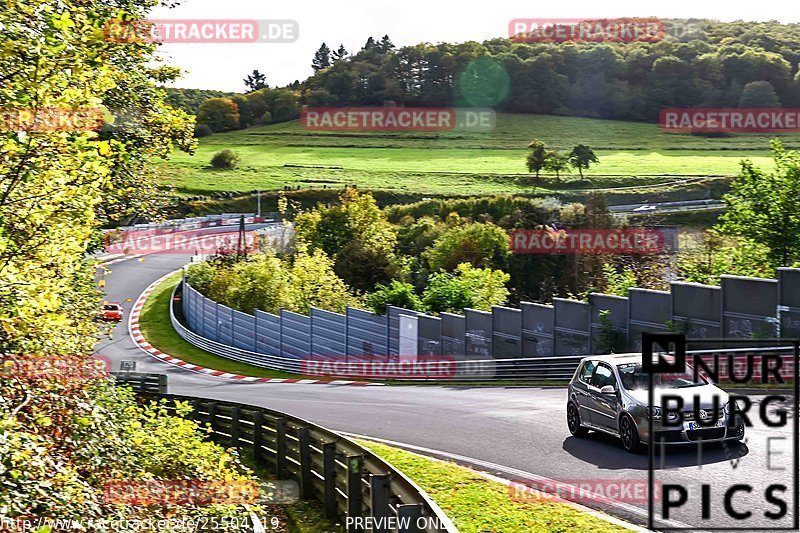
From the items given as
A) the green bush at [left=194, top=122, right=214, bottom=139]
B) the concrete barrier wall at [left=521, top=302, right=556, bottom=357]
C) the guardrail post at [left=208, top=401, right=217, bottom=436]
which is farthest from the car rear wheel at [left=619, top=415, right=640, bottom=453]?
the green bush at [left=194, top=122, right=214, bottom=139]

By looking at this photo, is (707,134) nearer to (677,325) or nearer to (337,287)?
(337,287)


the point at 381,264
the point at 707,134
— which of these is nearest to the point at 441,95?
the point at 707,134

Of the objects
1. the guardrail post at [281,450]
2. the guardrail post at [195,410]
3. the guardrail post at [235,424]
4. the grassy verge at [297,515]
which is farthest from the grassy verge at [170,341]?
the grassy verge at [297,515]

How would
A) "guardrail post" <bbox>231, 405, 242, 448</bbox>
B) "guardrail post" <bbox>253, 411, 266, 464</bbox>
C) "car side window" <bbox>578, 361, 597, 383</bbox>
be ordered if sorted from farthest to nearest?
"guardrail post" <bbox>231, 405, 242, 448</bbox>
"guardrail post" <bbox>253, 411, 266, 464</bbox>
"car side window" <bbox>578, 361, 597, 383</bbox>

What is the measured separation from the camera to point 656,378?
13961 millimetres

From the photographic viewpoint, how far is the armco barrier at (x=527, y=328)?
2245 centimetres

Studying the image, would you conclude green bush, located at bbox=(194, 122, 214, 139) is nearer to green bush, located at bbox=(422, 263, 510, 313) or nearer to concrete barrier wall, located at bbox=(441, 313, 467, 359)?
green bush, located at bbox=(422, 263, 510, 313)

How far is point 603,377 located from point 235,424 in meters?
8.27

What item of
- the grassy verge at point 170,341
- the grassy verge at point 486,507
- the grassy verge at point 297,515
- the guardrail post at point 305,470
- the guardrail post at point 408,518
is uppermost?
the guardrail post at point 408,518

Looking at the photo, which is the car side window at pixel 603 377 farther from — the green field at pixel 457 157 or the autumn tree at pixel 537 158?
the autumn tree at pixel 537 158

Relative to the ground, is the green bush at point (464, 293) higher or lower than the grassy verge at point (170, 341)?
higher

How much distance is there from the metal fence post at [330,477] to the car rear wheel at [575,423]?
4396 millimetres

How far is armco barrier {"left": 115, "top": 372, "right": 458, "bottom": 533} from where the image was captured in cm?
934

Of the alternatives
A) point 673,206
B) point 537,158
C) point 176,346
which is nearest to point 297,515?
point 176,346
